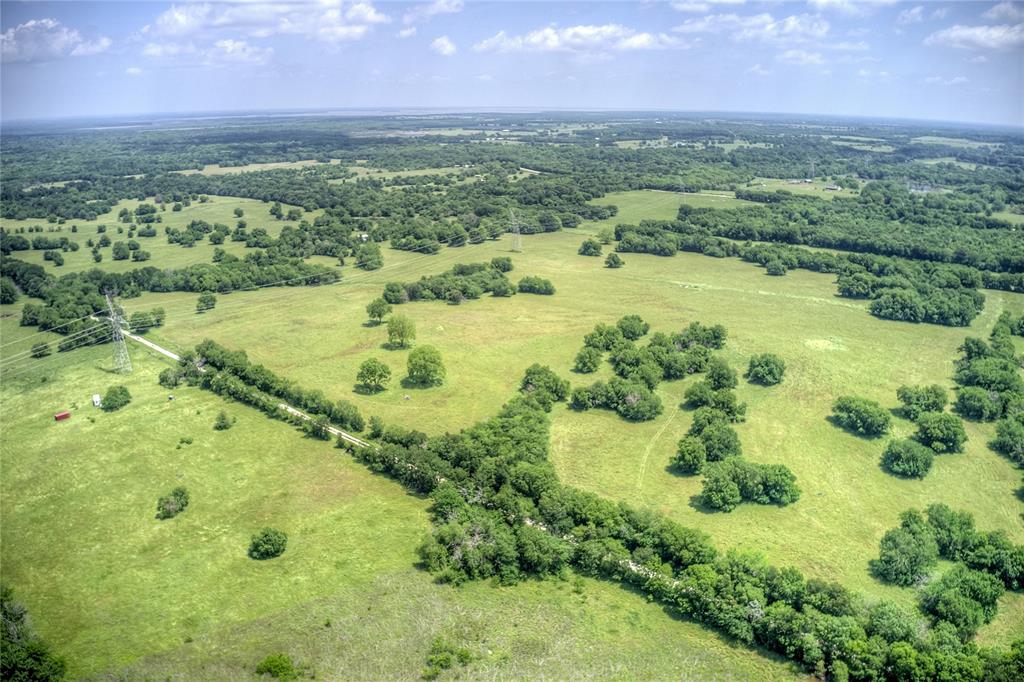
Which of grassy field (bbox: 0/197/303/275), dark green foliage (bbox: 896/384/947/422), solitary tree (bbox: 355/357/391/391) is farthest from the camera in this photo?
grassy field (bbox: 0/197/303/275)

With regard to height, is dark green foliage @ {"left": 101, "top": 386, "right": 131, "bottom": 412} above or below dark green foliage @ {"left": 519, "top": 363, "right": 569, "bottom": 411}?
below

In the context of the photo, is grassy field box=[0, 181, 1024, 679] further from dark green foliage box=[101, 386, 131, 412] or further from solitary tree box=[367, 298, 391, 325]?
solitary tree box=[367, 298, 391, 325]

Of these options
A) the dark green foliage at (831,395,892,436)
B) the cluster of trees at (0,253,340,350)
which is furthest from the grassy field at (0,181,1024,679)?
the cluster of trees at (0,253,340,350)

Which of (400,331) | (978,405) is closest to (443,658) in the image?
(400,331)

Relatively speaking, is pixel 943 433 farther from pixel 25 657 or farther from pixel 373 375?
pixel 25 657

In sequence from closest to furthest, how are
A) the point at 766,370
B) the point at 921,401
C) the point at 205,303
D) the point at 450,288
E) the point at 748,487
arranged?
the point at 748,487 < the point at 921,401 < the point at 766,370 < the point at 205,303 < the point at 450,288

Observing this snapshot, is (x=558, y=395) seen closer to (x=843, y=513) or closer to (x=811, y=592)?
(x=843, y=513)
